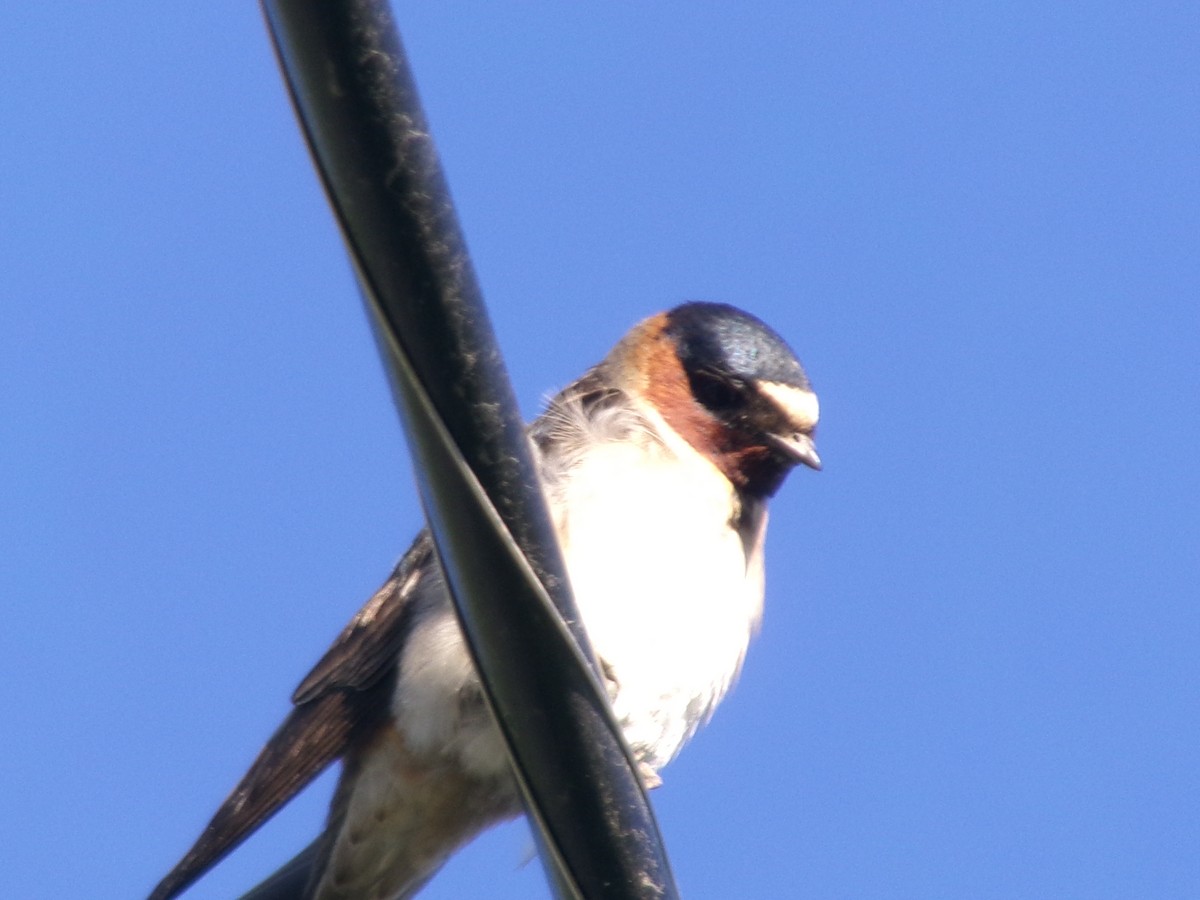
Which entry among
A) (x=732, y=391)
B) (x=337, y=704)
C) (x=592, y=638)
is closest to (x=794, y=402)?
(x=732, y=391)

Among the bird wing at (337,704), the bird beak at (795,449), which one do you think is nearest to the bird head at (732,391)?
the bird beak at (795,449)

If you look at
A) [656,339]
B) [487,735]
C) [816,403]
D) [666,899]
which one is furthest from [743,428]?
[666,899]

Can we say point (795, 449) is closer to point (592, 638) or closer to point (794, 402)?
point (794, 402)

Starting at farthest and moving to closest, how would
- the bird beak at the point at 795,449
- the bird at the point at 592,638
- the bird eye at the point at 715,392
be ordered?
the bird eye at the point at 715,392, the bird beak at the point at 795,449, the bird at the point at 592,638

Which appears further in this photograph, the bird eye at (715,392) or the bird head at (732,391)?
the bird eye at (715,392)

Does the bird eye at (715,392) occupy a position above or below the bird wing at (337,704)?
above

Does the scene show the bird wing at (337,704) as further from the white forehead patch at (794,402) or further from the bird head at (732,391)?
the white forehead patch at (794,402)

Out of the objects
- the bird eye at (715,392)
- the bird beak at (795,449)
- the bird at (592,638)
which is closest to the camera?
the bird at (592,638)

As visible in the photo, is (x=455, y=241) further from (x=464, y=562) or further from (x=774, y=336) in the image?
(x=774, y=336)
